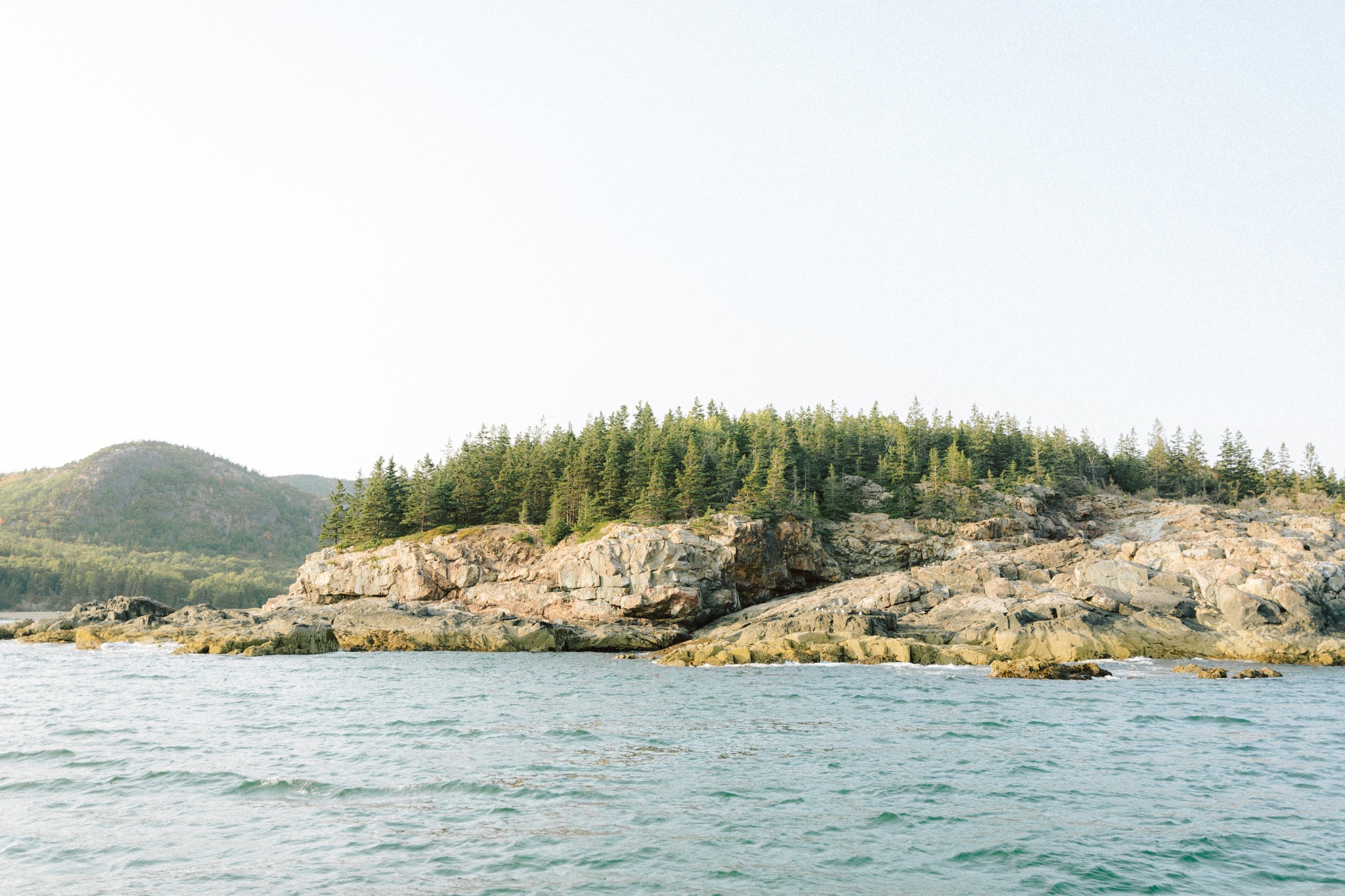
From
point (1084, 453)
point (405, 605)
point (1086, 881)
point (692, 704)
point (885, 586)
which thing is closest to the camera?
point (1086, 881)

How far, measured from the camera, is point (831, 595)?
211 feet

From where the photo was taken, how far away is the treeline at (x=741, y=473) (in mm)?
79812

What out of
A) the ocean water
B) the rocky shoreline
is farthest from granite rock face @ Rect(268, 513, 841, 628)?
the ocean water

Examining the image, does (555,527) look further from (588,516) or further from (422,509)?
(422,509)

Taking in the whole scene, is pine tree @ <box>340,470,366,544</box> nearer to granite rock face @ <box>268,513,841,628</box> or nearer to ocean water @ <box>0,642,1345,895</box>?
granite rock face @ <box>268,513,841,628</box>

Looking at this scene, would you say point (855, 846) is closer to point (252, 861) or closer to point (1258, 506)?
point (252, 861)

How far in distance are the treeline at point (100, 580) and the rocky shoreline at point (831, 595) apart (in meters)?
72.3

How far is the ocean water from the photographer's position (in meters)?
12.4

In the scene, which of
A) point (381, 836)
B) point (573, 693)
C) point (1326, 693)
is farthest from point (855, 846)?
point (1326, 693)

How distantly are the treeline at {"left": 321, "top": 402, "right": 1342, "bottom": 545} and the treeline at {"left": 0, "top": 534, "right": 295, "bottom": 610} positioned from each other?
234ft

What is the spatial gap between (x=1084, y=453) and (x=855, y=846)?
117256 millimetres

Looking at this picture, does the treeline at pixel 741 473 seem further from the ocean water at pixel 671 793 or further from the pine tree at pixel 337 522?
the ocean water at pixel 671 793

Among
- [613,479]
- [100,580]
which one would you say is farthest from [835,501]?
[100,580]

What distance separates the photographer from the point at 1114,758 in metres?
21.2
